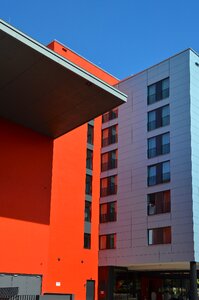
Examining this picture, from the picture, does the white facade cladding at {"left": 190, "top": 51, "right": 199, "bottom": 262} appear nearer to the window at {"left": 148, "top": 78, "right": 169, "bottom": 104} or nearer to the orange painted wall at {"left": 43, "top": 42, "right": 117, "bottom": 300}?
the window at {"left": 148, "top": 78, "right": 169, "bottom": 104}

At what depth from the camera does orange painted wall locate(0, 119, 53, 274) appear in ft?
74.4

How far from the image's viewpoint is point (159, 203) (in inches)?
1671

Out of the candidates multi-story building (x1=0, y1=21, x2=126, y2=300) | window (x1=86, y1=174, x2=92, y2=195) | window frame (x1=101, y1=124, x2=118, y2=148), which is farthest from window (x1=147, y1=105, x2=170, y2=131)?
multi-story building (x1=0, y1=21, x2=126, y2=300)

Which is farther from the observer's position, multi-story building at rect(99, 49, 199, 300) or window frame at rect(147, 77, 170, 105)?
window frame at rect(147, 77, 170, 105)

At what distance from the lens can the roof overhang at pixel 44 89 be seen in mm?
18609

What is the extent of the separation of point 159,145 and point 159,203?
17.5 ft

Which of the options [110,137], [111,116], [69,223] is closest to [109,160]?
[110,137]

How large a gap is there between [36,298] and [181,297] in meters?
30.4

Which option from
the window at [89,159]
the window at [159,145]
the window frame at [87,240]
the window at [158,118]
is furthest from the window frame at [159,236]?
the window at [158,118]

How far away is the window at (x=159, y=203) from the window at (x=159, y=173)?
1157 millimetres

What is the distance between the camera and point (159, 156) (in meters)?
43.5

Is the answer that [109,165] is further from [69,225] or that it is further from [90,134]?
[69,225]

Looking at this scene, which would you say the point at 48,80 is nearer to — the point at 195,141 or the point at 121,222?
the point at 195,141

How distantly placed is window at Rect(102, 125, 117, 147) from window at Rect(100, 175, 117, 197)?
3736 millimetres
